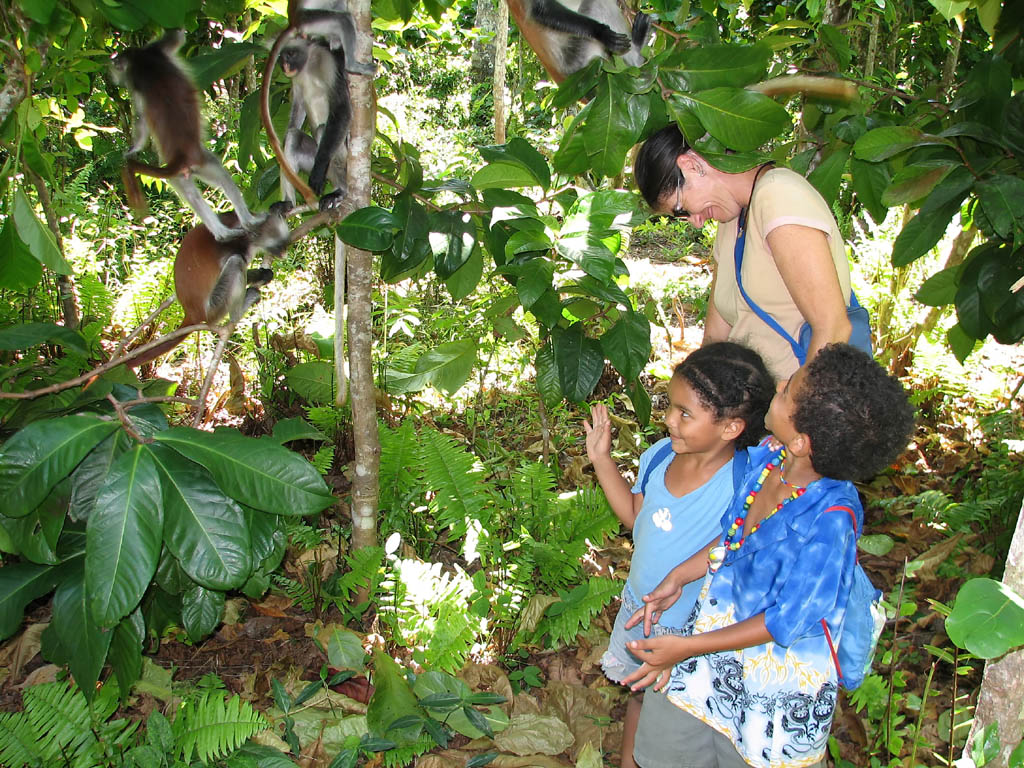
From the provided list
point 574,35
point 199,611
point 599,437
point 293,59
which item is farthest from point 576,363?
point 574,35

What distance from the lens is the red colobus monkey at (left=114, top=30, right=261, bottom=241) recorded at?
2.21 meters

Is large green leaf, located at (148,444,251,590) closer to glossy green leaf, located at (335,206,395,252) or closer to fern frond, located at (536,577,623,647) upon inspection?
glossy green leaf, located at (335,206,395,252)

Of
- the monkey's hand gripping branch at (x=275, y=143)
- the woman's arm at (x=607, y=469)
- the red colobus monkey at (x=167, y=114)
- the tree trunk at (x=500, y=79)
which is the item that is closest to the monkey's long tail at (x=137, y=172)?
the red colobus monkey at (x=167, y=114)

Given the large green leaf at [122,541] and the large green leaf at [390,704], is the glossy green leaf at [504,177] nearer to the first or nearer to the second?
the large green leaf at [122,541]

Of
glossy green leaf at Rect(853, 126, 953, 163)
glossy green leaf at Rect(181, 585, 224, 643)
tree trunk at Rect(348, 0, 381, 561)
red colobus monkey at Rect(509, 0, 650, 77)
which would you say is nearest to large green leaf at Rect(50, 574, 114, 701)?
glossy green leaf at Rect(181, 585, 224, 643)

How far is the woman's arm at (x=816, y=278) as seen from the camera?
1.47 metres

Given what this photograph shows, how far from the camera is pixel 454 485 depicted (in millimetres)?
2557

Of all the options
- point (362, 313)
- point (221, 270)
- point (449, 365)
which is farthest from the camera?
point (449, 365)

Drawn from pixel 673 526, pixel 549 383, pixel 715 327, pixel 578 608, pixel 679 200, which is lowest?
pixel 578 608

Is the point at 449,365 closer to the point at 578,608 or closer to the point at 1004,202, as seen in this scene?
the point at 578,608

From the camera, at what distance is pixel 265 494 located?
4.64ft

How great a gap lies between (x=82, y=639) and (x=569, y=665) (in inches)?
56.0

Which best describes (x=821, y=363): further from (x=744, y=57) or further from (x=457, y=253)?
(x=457, y=253)

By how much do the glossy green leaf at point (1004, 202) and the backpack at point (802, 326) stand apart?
0.98ft
